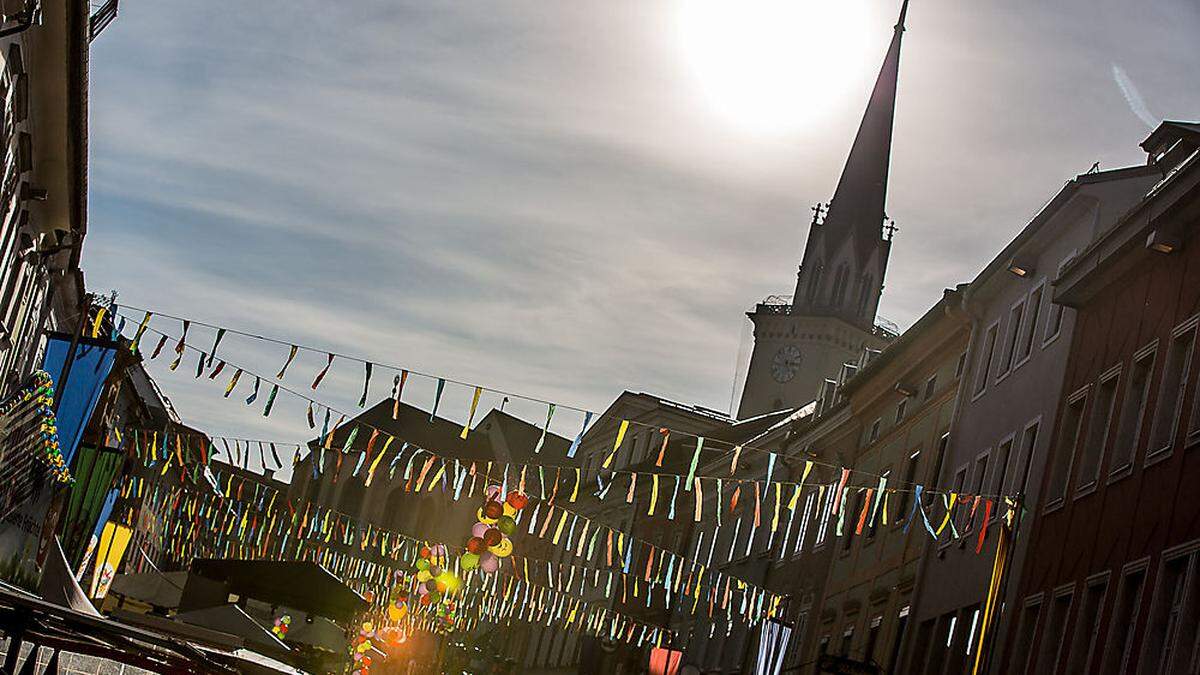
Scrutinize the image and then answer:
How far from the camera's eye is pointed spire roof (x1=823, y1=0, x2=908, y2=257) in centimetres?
8969

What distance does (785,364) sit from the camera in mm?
88312

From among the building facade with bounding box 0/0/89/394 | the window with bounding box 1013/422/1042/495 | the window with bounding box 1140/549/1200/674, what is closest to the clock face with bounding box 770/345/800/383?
the building facade with bounding box 0/0/89/394

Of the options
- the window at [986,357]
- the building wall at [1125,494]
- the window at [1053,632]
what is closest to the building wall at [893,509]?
the window at [986,357]

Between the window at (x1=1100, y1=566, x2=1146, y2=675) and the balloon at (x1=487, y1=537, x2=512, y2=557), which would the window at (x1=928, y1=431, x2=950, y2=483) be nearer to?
the balloon at (x1=487, y1=537, x2=512, y2=557)

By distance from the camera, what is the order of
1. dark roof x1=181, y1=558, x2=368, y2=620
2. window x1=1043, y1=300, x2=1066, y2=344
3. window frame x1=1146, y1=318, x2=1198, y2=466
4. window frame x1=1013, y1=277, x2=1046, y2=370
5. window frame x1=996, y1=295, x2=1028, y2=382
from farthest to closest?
window frame x1=996, y1=295, x2=1028, y2=382, window frame x1=1013, y1=277, x2=1046, y2=370, window x1=1043, y1=300, x2=1066, y2=344, dark roof x1=181, y1=558, x2=368, y2=620, window frame x1=1146, y1=318, x2=1198, y2=466

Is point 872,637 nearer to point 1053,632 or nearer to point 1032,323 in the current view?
point 1032,323

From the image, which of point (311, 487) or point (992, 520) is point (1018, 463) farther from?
point (311, 487)

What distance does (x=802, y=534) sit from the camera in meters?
40.1

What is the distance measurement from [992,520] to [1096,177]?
527 cm

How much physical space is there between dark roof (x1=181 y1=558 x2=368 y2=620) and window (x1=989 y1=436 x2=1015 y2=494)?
31.7 feet

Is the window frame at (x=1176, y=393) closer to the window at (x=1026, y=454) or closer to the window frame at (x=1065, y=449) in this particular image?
the window frame at (x=1065, y=449)

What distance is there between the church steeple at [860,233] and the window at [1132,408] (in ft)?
217

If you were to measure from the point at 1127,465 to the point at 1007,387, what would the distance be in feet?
23.4

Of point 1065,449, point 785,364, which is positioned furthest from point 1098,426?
point 785,364
